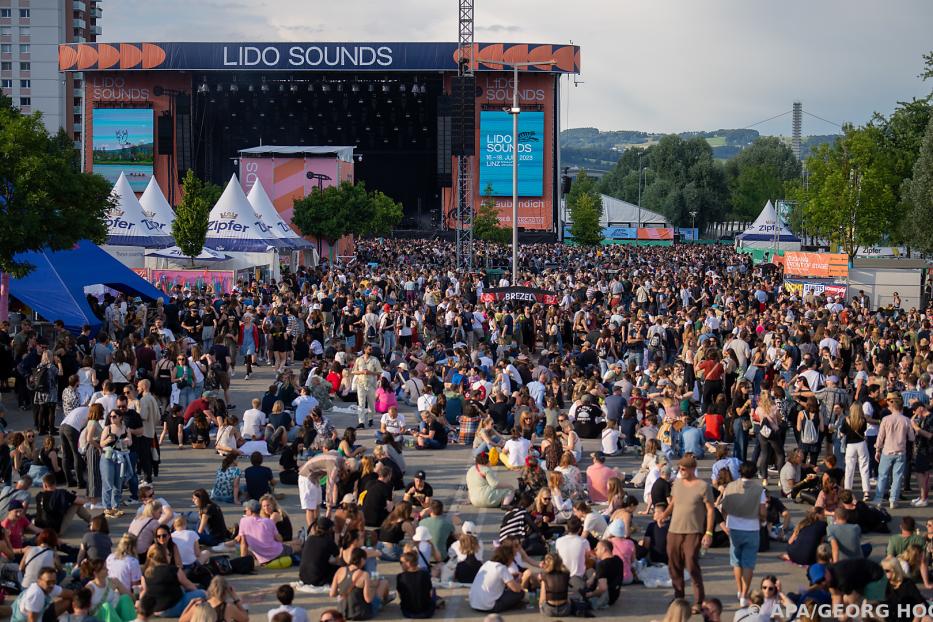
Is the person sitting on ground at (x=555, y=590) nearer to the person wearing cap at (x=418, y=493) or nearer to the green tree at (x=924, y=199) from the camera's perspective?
the person wearing cap at (x=418, y=493)

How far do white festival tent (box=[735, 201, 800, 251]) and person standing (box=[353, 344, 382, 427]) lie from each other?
44161 mm

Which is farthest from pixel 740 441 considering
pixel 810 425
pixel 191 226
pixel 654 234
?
pixel 654 234

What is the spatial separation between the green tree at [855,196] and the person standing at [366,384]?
36.1 m

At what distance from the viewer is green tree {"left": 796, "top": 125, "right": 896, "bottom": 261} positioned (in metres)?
49.6

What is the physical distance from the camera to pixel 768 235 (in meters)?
63.6

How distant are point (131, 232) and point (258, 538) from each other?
1065 inches

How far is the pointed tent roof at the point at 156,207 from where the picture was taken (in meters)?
37.7

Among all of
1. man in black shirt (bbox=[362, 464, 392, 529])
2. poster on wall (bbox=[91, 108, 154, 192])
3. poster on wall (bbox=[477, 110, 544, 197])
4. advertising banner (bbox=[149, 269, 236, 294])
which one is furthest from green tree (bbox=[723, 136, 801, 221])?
man in black shirt (bbox=[362, 464, 392, 529])

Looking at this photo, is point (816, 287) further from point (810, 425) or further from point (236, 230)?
point (810, 425)

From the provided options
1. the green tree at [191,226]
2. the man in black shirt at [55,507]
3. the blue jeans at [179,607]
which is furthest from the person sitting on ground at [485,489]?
the green tree at [191,226]

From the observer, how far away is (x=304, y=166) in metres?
58.7

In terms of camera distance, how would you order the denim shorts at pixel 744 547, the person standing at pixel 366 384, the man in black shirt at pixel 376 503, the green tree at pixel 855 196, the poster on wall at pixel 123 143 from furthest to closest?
the poster on wall at pixel 123 143 → the green tree at pixel 855 196 → the person standing at pixel 366 384 → the man in black shirt at pixel 376 503 → the denim shorts at pixel 744 547

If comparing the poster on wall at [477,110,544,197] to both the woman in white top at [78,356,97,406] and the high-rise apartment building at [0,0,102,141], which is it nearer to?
the high-rise apartment building at [0,0,102,141]

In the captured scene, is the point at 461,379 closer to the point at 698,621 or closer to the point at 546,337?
the point at 546,337
